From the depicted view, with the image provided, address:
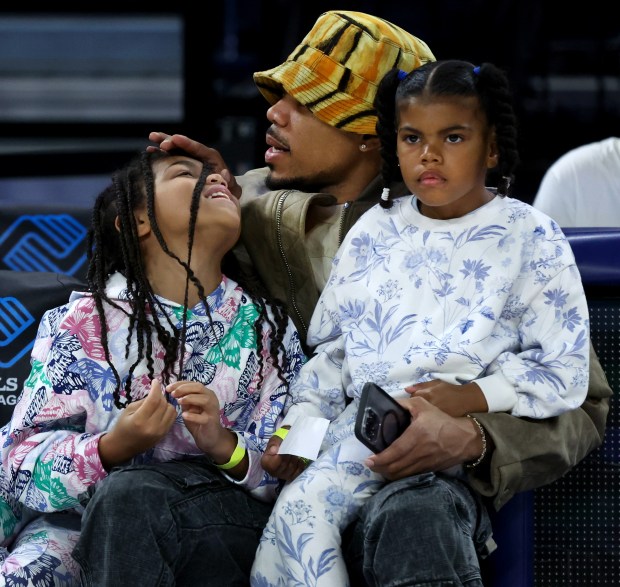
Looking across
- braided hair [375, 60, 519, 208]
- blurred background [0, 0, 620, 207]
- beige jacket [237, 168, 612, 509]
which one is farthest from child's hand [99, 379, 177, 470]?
blurred background [0, 0, 620, 207]

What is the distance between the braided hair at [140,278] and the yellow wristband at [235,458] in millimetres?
171

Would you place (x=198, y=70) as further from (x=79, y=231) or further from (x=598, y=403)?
(x=598, y=403)

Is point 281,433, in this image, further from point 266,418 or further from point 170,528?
point 170,528

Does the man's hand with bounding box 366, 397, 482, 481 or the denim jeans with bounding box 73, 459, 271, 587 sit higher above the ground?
the man's hand with bounding box 366, 397, 482, 481

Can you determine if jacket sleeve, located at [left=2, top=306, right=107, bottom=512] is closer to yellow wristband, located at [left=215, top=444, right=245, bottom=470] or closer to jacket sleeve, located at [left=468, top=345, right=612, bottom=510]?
yellow wristband, located at [left=215, top=444, right=245, bottom=470]

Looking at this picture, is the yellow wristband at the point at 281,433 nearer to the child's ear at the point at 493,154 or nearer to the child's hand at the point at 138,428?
the child's hand at the point at 138,428

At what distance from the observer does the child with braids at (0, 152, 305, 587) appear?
6.68 ft

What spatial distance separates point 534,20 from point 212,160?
431cm

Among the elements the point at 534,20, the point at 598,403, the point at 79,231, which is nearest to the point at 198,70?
the point at 534,20

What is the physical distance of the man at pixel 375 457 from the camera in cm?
189

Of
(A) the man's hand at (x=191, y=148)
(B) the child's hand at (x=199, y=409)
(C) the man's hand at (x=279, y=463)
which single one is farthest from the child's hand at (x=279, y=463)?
(A) the man's hand at (x=191, y=148)

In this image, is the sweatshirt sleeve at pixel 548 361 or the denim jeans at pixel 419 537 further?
the sweatshirt sleeve at pixel 548 361

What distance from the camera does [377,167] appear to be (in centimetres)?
264

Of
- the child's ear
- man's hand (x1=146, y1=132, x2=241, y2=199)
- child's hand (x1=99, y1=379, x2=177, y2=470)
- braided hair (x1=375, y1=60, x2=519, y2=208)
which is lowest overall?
child's hand (x1=99, y1=379, x2=177, y2=470)
